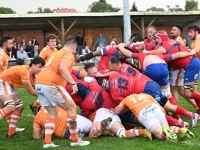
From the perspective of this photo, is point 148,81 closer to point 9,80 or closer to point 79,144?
point 79,144

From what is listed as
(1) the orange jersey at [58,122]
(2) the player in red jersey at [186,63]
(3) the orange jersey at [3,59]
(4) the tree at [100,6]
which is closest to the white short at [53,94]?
(1) the orange jersey at [58,122]

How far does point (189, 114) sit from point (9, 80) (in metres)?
3.58

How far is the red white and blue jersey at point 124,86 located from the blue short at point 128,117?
0.32 metres

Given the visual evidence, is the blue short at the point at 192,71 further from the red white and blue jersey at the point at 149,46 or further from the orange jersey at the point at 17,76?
the orange jersey at the point at 17,76

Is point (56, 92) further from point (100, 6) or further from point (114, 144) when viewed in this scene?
point (100, 6)

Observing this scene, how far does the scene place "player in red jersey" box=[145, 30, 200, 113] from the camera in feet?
28.8

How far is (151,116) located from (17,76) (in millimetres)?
2870

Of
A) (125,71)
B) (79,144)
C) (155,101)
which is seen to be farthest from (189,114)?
(79,144)

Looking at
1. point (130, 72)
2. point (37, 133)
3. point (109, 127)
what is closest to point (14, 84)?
point (37, 133)

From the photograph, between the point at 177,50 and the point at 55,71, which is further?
the point at 177,50

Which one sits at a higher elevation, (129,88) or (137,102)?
(129,88)

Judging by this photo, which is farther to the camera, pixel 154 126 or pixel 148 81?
pixel 148 81

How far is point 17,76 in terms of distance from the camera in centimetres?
780

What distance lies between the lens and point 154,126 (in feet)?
21.2
